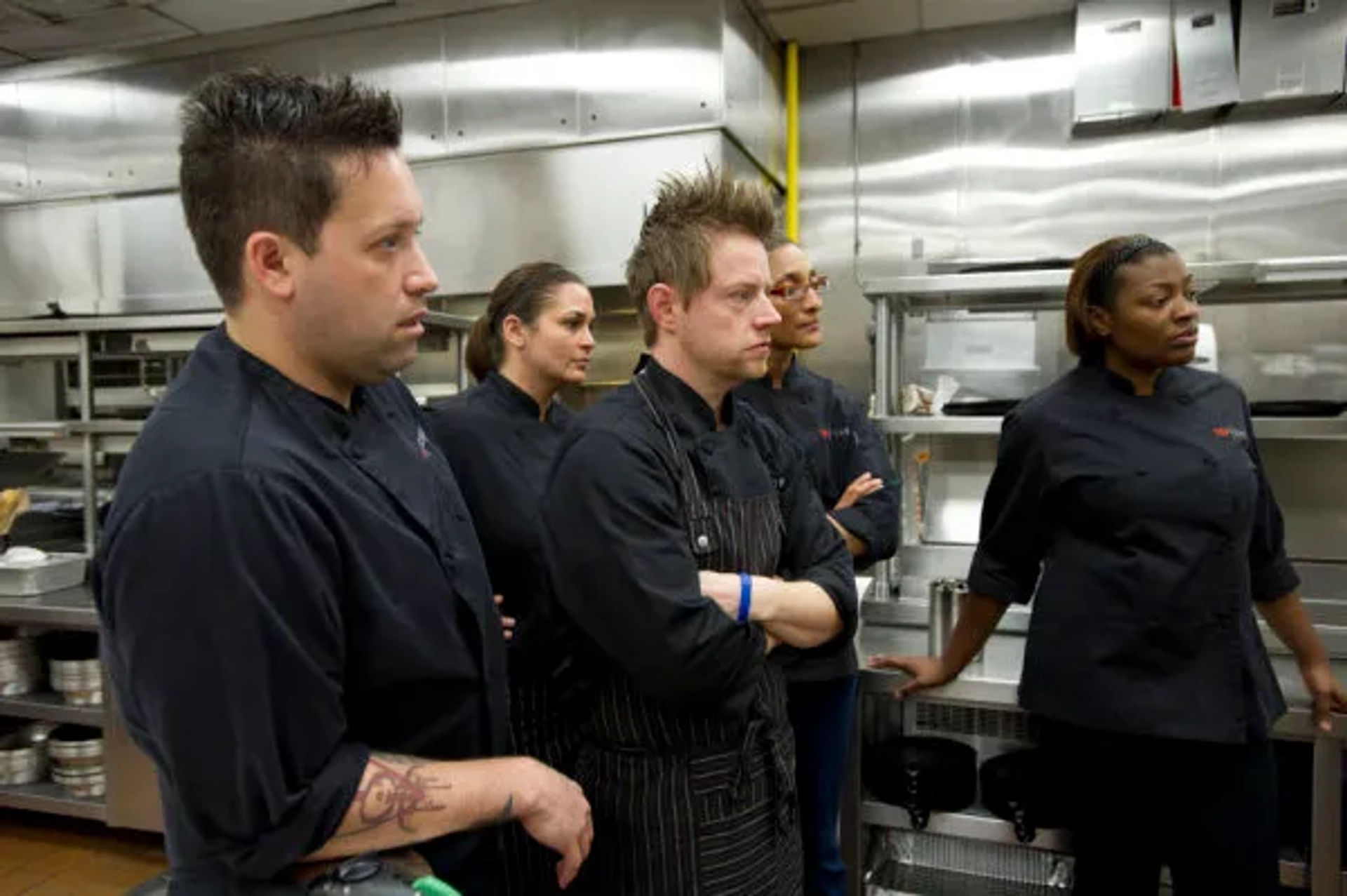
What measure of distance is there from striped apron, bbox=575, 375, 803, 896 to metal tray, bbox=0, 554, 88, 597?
8.85 ft

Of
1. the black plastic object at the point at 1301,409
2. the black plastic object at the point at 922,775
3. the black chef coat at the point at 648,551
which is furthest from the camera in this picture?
the black plastic object at the point at 1301,409

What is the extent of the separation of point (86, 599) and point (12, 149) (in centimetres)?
229

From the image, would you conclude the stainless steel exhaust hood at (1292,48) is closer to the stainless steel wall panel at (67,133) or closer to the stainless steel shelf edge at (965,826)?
the stainless steel shelf edge at (965,826)

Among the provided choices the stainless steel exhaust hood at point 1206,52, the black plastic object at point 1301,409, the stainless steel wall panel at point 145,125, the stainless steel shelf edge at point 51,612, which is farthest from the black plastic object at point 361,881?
the stainless steel wall panel at point 145,125

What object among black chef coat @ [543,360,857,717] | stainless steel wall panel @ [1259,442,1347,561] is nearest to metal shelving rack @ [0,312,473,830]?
black chef coat @ [543,360,857,717]

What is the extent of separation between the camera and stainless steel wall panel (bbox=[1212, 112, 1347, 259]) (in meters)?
2.83

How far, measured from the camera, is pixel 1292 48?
2.70 metres

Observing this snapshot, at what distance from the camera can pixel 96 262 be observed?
381 centimetres

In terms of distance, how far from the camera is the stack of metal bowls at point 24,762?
3035mm

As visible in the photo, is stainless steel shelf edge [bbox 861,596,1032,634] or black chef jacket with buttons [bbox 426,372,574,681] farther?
stainless steel shelf edge [bbox 861,596,1032,634]

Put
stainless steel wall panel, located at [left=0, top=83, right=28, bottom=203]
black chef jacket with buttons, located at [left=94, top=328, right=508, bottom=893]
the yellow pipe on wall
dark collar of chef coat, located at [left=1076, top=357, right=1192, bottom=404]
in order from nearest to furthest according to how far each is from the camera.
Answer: black chef jacket with buttons, located at [left=94, top=328, right=508, bottom=893]
dark collar of chef coat, located at [left=1076, top=357, right=1192, bottom=404]
the yellow pipe on wall
stainless steel wall panel, located at [left=0, top=83, right=28, bottom=203]

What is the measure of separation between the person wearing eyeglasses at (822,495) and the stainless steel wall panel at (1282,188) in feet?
5.52

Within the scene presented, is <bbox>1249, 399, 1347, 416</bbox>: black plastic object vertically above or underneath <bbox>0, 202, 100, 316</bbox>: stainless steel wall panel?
underneath

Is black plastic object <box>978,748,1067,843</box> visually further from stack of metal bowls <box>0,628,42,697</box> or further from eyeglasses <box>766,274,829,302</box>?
stack of metal bowls <box>0,628,42,697</box>
